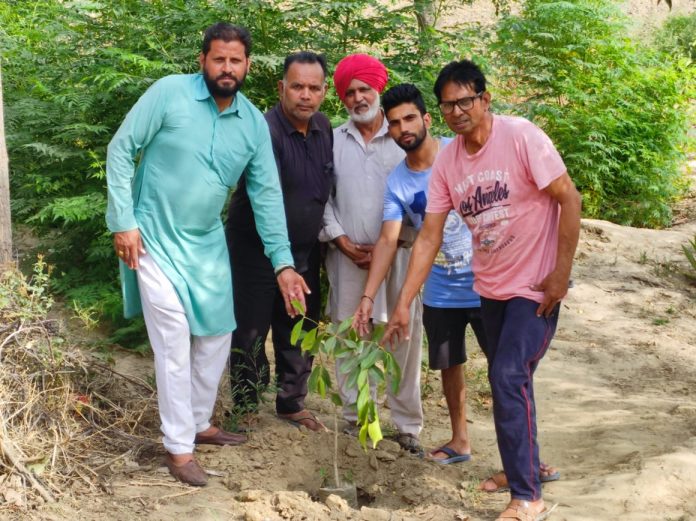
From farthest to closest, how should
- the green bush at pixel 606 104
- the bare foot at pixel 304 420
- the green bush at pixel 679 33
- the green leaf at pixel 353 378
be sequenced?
the green bush at pixel 679 33
the green bush at pixel 606 104
the bare foot at pixel 304 420
the green leaf at pixel 353 378

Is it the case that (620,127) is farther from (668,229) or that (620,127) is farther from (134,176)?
(134,176)

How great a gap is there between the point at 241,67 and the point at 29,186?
286cm

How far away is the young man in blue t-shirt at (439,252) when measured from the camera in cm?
416

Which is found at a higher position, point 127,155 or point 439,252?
point 127,155

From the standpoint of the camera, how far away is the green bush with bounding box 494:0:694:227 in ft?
32.5

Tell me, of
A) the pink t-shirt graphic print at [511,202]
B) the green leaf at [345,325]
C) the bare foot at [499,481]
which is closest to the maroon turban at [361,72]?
the pink t-shirt graphic print at [511,202]

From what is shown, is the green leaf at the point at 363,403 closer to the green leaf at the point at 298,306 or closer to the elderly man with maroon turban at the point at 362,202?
the green leaf at the point at 298,306

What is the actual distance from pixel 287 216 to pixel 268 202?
0.34m

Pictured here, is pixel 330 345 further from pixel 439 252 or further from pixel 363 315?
pixel 439 252

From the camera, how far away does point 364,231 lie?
4.51 metres

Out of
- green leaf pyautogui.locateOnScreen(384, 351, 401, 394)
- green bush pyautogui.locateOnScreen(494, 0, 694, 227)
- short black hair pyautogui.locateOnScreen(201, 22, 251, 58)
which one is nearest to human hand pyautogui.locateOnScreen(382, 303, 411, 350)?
green leaf pyautogui.locateOnScreen(384, 351, 401, 394)

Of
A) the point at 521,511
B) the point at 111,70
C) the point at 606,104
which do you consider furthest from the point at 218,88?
the point at 606,104

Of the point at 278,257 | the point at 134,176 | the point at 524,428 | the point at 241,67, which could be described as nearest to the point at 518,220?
the point at 524,428

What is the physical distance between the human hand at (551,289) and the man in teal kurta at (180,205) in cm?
109
